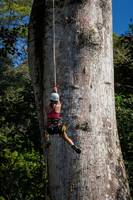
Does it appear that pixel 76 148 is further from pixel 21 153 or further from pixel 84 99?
pixel 21 153

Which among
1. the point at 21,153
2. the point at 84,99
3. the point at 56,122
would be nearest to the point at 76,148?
the point at 56,122

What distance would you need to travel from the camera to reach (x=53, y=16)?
562 centimetres

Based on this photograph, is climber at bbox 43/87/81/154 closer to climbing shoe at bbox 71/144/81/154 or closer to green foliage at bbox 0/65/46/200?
climbing shoe at bbox 71/144/81/154

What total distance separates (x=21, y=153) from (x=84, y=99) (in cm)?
525

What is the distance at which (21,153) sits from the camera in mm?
10273

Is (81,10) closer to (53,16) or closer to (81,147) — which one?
(53,16)

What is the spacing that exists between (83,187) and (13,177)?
495 cm

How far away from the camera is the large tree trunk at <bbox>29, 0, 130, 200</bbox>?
5.08m

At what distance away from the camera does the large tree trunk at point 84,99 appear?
16.7 feet

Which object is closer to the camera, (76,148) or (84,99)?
(76,148)

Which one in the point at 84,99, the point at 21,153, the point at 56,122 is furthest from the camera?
the point at 21,153

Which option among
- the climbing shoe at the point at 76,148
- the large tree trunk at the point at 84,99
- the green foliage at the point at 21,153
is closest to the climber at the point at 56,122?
the climbing shoe at the point at 76,148

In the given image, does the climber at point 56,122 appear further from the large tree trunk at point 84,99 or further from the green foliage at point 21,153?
the green foliage at point 21,153

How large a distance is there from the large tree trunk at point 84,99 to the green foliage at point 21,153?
4.00 m
